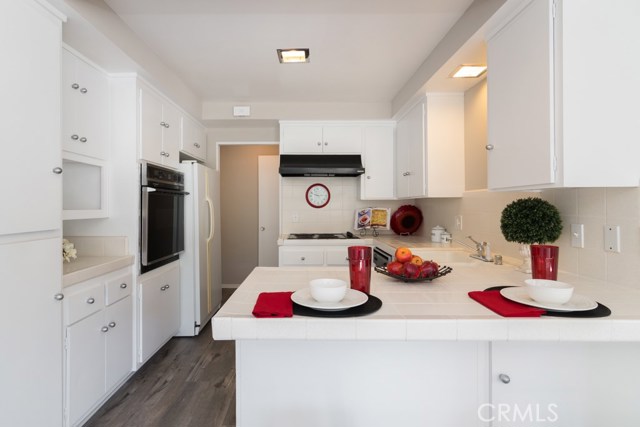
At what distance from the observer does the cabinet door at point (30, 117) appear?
1.25 metres

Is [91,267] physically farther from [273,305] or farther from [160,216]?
[273,305]

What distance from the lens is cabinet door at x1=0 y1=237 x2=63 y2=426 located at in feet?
4.15

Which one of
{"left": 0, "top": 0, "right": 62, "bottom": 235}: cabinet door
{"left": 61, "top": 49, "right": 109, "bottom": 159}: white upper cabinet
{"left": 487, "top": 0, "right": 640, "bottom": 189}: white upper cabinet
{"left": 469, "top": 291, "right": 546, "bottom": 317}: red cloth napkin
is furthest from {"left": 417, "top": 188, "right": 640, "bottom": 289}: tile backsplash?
{"left": 61, "top": 49, "right": 109, "bottom": 159}: white upper cabinet

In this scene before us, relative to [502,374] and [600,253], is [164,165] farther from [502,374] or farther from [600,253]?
[600,253]

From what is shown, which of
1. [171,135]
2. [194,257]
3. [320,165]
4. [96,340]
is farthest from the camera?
[320,165]

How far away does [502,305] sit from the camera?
1010 mm

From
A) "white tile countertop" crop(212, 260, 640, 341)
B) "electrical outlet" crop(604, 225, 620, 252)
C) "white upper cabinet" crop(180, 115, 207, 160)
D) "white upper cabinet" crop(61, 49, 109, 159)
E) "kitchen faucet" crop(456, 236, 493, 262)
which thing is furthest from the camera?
"white upper cabinet" crop(180, 115, 207, 160)

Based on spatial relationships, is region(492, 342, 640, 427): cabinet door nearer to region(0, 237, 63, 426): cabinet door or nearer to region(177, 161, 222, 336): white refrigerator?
region(0, 237, 63, 426): cabinet door

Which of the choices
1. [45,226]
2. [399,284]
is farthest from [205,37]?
[399,284]

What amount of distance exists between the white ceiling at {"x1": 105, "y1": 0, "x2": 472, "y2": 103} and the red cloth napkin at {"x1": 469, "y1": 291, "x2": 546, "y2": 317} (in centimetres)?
168

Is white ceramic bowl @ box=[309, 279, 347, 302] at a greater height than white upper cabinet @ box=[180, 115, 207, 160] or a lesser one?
lesser

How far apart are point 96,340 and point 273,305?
1.51 m

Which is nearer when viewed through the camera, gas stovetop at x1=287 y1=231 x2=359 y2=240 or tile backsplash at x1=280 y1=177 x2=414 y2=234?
gas stovetop at x1=287 y1=231 x2=359 y2=240

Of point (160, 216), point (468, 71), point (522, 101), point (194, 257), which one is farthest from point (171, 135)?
point (522, 101)
